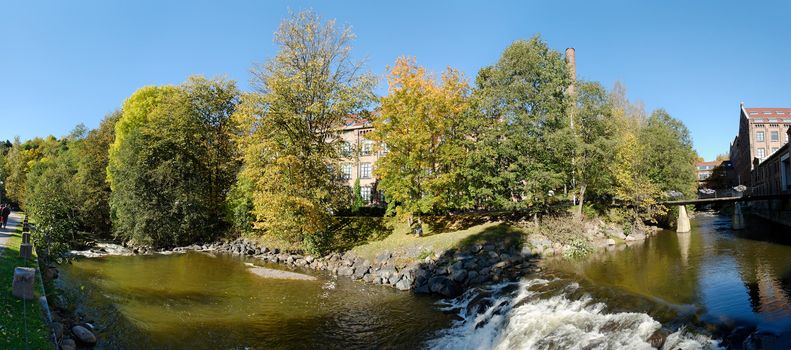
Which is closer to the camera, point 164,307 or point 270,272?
point 164,307

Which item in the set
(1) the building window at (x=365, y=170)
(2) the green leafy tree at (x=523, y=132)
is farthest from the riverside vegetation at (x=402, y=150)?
(1) the building window at (x=365, y=170)

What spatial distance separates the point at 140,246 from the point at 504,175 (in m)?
30.7

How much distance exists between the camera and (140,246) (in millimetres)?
36344

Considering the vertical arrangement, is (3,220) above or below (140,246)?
above

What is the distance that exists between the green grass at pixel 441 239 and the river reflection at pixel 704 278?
4365 mm

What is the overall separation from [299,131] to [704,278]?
2571cm

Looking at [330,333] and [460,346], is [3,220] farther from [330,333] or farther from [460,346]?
→ [460,346]

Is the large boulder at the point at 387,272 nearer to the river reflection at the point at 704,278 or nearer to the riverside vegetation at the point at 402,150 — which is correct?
the riverside vegetation at the point at 402,150

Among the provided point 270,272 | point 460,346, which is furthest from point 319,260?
point 460,346

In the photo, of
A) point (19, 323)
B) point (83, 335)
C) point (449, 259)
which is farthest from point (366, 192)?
point (19, 323)

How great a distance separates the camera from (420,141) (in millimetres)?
29062

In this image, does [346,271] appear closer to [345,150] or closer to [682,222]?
[345,150]

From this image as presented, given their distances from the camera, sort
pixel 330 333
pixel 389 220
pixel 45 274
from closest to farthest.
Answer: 1. pixel 330 333
2. pixel 45 274
3. pixel 389 220

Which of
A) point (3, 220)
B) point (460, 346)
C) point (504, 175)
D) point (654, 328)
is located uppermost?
point (504, 175)
